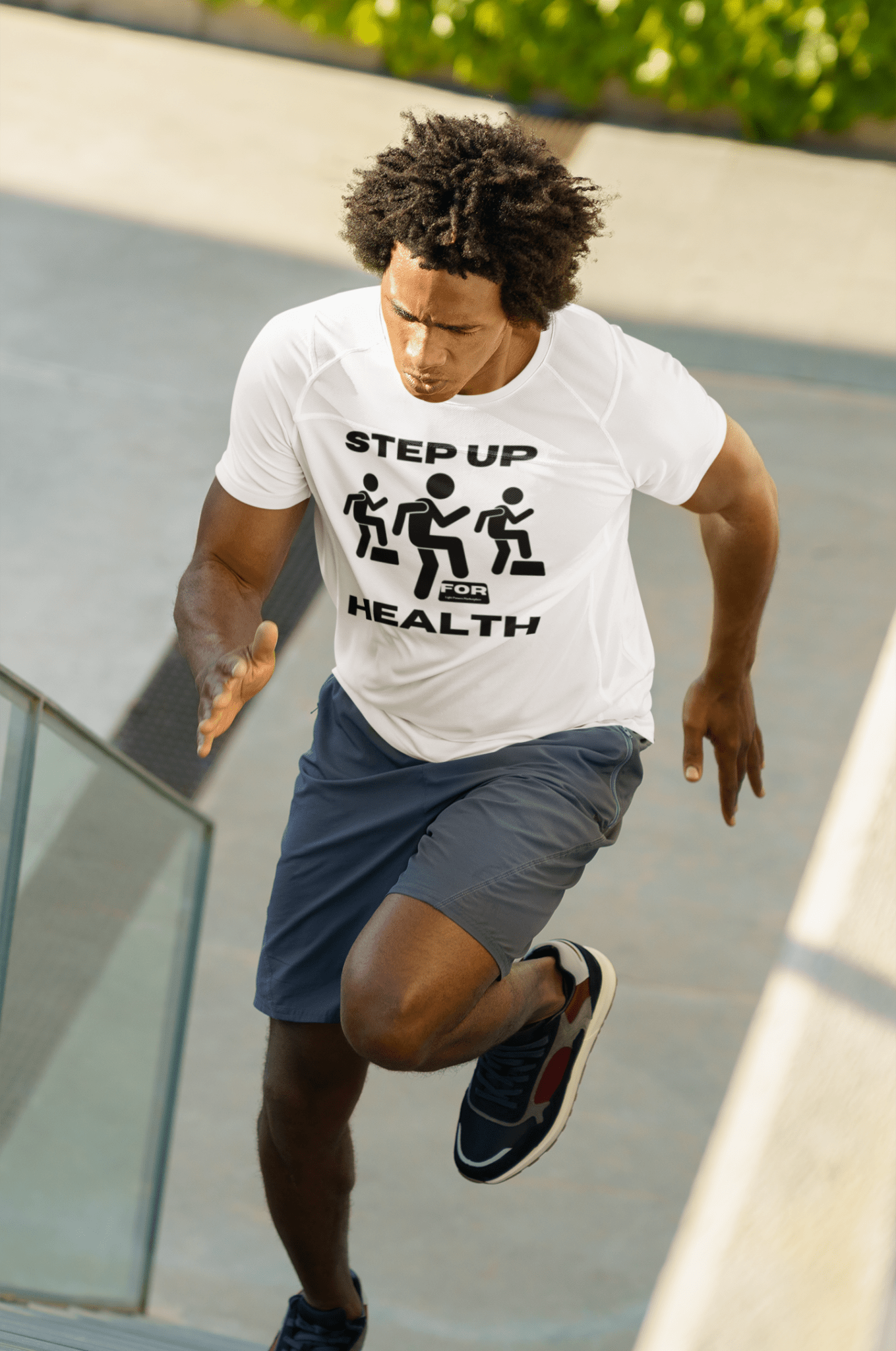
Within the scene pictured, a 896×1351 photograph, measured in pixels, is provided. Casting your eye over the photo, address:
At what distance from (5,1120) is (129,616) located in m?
2.31

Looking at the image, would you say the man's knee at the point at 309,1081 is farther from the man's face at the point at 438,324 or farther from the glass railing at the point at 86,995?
the man's face at the point at 438,324

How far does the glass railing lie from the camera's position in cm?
243

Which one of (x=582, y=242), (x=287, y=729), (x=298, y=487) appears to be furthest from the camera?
(x=287, y=729)

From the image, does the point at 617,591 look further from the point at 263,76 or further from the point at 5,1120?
the point at 263,76

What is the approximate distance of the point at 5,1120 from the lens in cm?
270

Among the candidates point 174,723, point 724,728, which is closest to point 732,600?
point 724,728

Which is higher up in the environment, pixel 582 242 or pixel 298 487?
pixel 582 242

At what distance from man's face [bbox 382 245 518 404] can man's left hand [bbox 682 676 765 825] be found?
2.54 feet

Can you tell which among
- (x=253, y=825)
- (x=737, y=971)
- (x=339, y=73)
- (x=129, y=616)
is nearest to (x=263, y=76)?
(x=339, y=73)

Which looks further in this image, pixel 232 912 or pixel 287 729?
pixel 287 729

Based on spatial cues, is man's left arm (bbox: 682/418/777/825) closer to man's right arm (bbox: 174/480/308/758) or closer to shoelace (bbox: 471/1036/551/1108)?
shoelace (bbox: 471/1036/551/1108)

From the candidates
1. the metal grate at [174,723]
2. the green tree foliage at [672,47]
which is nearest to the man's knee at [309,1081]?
the metal grate at [174,723]

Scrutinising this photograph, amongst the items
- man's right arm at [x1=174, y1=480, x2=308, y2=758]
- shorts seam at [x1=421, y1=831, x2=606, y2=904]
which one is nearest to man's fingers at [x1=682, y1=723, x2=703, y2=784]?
shorts seam at [x1=421, y1=831, x2=606, y2=904]

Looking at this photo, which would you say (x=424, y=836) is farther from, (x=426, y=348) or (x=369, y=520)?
(x=426, y=348)
